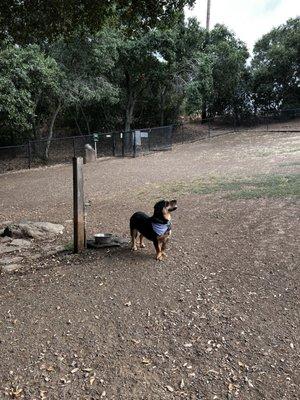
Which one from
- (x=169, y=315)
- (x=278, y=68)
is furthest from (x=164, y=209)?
(x=278, y=68)

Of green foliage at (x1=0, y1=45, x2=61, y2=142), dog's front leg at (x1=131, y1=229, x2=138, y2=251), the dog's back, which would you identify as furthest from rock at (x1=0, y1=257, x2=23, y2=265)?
green foliage at (x1=0, y1=45, x2=61, y2=142)

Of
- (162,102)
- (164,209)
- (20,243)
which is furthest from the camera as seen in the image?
(162,102)

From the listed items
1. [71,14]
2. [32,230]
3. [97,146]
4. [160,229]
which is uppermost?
[71,14]

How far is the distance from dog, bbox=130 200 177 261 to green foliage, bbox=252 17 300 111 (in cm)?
2439

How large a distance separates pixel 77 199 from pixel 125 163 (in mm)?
11313

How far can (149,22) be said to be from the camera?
771cm

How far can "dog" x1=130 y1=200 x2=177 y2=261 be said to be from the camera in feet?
16.8

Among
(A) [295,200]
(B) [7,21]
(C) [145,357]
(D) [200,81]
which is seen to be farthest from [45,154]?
(C) [145,357]

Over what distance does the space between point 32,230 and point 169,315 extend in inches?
143

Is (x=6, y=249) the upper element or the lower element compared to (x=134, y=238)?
lower

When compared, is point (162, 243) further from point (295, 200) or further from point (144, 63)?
point (144, 63)

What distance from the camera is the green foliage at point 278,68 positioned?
26.2m

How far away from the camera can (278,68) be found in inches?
1051

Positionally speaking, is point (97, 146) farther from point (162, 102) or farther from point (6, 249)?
point (6, 249)
